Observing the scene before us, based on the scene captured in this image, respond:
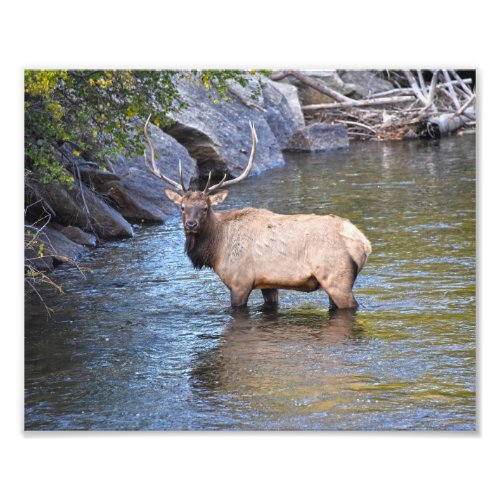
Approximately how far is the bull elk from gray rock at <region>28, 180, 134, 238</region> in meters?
2.15

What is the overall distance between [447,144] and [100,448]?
29.2 ft

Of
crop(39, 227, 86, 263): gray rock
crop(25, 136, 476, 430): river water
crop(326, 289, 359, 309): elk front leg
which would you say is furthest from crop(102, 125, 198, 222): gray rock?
crop(326, 289, 359, 309): elk front leg

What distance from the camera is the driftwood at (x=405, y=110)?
12.3 m

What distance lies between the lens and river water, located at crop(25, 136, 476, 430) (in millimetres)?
5328

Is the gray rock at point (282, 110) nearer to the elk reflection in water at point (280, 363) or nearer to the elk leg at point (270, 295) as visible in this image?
the elk leg at point (270, 295)

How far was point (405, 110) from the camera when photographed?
14.5 meters

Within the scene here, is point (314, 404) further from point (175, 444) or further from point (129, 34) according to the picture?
point (129, 34)

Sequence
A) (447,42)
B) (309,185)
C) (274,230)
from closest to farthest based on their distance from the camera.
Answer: (447,42), (274,230), (309,185)

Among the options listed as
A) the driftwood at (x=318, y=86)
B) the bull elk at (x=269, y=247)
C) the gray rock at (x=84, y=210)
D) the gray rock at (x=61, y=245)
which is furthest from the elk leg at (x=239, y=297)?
the driftwood at (x=318, y=86)

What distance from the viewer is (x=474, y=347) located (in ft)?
19.7

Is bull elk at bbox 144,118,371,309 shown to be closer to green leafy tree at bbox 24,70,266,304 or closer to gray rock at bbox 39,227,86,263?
green leafy tree at bbox 24,70,266,304

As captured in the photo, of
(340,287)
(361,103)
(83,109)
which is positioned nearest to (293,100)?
(361,103)

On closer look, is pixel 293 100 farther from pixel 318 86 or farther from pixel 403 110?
pixel 403 110

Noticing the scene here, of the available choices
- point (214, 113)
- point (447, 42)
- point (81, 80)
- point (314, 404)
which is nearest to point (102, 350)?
point (314, 404)
